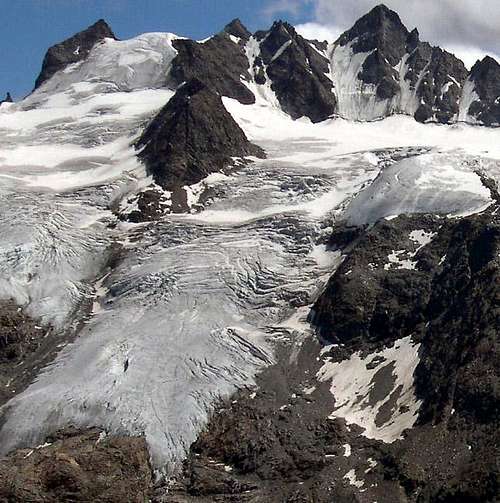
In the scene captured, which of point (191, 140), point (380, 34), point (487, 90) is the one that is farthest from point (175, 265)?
point (380, 34)

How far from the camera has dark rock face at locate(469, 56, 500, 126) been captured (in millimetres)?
155350

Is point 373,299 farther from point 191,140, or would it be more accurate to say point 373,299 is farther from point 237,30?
point 237,30

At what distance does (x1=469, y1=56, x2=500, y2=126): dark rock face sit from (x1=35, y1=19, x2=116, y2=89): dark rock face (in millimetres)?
82855

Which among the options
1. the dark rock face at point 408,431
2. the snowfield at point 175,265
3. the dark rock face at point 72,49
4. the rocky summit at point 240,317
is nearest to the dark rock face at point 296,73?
the dark rock face at point 72,49

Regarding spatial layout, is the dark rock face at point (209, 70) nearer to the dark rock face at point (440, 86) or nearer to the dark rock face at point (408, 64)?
the dark rock face at point (408, 64)

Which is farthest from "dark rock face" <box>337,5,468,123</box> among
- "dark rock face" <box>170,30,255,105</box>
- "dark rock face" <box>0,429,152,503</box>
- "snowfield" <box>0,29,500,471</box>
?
"dark rock face" <box>0,429,152,503</box>

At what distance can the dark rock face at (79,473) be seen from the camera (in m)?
37.8

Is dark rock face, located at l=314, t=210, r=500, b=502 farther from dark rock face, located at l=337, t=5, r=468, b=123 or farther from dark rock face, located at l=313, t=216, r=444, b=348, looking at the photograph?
dark rock face, located at l=337, t=5, r=468, b=123

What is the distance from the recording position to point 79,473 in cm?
3891

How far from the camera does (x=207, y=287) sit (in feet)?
197

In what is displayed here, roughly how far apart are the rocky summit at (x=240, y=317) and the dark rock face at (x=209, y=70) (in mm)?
33028

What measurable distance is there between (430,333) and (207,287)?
19628mm

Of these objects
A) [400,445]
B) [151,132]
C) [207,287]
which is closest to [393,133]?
[151,132]

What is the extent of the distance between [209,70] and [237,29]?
139ft
